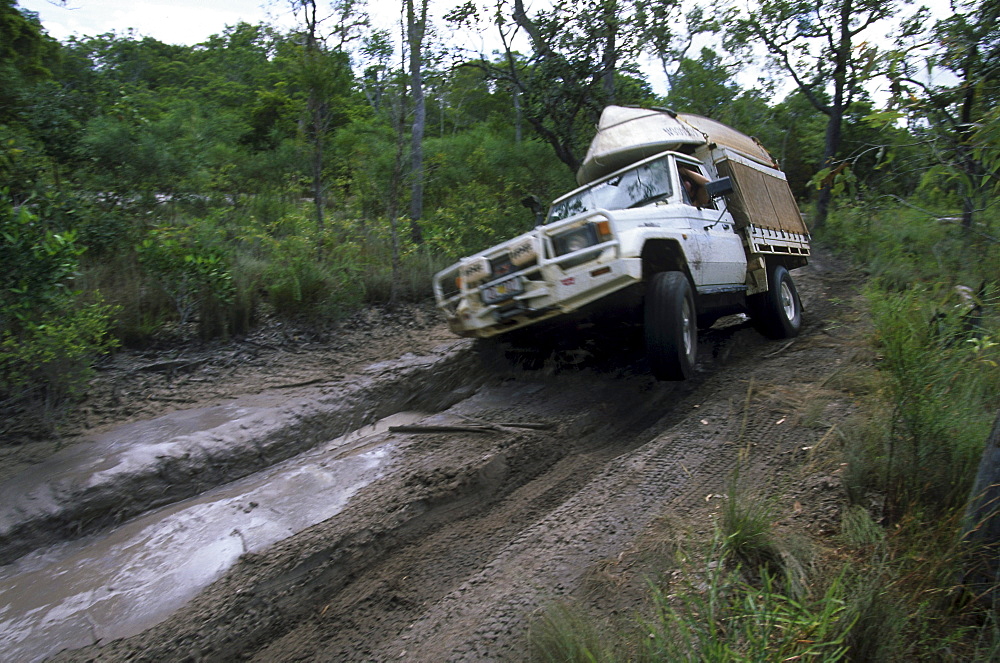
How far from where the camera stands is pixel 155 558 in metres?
3.91

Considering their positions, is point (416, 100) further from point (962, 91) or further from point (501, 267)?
point (962, 91)

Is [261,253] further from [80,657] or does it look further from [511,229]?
[80,657]

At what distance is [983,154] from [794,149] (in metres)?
28.1

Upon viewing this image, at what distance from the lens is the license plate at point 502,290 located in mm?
5656

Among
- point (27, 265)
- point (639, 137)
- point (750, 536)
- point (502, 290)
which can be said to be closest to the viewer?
point (750, 536)

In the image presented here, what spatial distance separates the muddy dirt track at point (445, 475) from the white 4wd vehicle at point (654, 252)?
0.71 meters

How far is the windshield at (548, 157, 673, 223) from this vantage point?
6672 mm

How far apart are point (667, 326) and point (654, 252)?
0.81 meters

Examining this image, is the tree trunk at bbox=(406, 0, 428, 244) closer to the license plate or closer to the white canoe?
the white canoe

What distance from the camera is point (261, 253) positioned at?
9.11 metres

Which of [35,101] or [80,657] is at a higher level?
[35,101]

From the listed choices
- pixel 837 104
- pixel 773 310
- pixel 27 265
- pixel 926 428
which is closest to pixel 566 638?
pixel 926 428

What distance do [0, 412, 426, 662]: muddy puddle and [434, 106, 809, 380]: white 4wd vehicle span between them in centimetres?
190

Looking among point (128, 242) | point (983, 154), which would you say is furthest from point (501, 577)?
point (128, 242)
